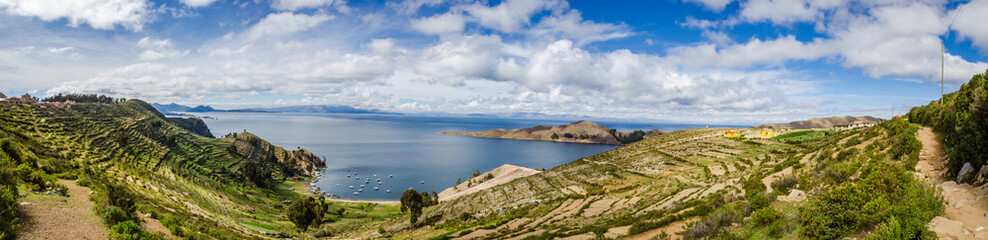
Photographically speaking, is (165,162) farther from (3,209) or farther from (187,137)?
(3,209)

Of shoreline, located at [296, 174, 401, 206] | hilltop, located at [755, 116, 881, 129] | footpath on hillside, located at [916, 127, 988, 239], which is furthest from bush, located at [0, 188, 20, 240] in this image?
hilltop, located at [755, 116, 881, 129]

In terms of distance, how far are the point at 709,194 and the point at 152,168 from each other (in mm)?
73701

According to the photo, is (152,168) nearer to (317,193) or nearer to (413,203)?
(317,193)

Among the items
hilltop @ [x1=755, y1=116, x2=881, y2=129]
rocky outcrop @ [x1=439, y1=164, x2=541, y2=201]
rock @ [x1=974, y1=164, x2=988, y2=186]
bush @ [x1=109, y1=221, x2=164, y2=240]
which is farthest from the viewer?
hilltop @ [x1=755, y1=116, x2=881, y2=129]

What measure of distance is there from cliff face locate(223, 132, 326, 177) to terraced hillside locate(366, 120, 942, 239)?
77099 mm

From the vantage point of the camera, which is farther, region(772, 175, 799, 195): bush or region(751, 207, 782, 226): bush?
region(772, 175, 799, 195): bush

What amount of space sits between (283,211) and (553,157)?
102786 millimetres

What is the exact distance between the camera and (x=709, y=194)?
2128 cm

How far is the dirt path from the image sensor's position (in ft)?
50.5

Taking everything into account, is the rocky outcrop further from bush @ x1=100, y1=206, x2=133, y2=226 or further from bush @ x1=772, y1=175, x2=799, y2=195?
bush @ x1=772, y1=175, x2=799, y2=195

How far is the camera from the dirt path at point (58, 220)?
50.5ft

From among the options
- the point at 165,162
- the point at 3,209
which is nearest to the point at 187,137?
the point at 165,162

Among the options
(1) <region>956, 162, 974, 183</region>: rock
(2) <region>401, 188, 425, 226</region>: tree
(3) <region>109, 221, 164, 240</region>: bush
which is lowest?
(2) <region>401, 188, 425, 226</region>: tree

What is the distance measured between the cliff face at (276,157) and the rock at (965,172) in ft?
379
